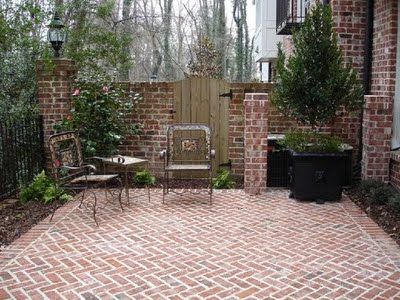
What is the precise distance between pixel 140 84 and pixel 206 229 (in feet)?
10.3

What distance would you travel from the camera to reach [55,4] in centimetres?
845

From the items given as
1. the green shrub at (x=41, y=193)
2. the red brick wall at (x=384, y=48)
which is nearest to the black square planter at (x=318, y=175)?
the red brick wall at (x=384, y=48)

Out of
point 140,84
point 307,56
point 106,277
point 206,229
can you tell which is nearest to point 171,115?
point 140,84

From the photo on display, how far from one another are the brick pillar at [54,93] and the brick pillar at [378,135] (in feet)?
14.0

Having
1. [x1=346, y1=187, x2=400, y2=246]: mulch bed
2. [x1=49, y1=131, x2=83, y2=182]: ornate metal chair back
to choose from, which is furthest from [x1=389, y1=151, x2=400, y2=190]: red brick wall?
[x1=49, y1=131, x2=83, y2=182]: ornate metal chair back

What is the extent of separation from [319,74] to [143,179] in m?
2.95

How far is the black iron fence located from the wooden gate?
210 centimetres

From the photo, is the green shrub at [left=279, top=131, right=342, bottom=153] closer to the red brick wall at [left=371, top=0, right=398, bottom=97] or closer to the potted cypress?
the potted cypress

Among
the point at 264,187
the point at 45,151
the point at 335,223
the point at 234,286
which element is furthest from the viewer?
the point at 45,151

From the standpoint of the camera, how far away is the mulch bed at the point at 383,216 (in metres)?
4.60

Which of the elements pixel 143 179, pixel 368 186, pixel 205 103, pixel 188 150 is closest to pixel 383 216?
pixel 368 186

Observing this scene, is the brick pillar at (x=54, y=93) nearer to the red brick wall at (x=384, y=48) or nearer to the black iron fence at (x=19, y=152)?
the black iron fence at (x=19, y=152)

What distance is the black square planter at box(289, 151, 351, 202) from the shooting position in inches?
227

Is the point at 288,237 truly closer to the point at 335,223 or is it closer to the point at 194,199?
the point at 335,223
